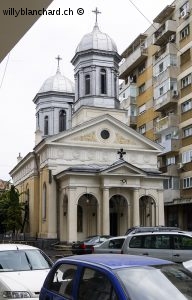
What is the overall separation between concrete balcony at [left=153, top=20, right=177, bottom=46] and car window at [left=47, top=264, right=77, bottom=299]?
1716 inches

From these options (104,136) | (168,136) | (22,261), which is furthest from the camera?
(168,136)

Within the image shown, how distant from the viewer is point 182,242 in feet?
54.3

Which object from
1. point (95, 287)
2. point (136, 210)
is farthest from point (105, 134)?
point (95, 287)

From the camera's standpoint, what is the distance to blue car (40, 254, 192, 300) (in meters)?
5.81

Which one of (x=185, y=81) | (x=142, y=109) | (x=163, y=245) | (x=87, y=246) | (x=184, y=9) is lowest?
(x=87, y=246)

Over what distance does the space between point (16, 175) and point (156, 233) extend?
38985mm

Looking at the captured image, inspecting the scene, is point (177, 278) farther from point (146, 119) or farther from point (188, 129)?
point (146, 119)

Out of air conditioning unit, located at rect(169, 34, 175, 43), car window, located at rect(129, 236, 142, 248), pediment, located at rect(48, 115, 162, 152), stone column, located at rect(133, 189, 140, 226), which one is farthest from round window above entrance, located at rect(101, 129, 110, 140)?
car window, located at rect(129, 236, 142, 248)

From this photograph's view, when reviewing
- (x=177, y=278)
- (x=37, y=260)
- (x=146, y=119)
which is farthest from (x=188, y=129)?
(x=177, y=278)

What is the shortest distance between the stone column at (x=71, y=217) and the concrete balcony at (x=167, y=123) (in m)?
13.8

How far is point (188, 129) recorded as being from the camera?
45062 mm

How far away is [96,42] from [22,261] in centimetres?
3724

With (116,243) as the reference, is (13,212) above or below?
above

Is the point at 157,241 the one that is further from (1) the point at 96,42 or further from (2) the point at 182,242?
(1) the point at 96,42
